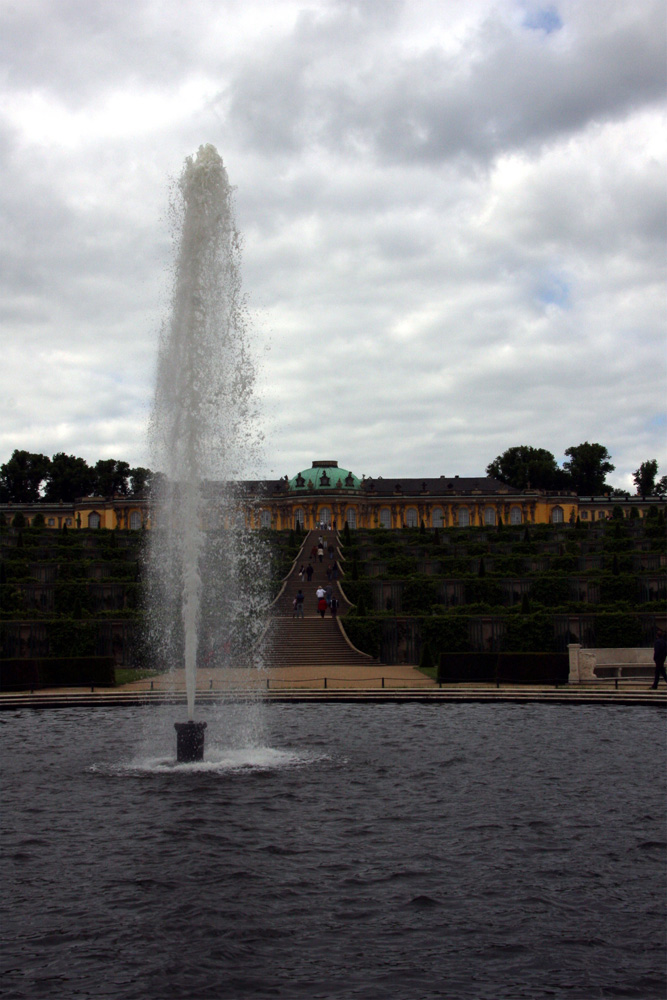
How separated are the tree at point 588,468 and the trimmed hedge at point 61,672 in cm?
9919

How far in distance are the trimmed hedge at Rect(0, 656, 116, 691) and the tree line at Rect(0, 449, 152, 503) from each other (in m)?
83.9

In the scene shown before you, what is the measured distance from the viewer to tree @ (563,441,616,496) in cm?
12225

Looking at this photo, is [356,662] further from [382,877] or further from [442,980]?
[442,980]

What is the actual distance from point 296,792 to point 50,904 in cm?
510

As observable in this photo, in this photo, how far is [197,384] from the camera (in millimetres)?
19656

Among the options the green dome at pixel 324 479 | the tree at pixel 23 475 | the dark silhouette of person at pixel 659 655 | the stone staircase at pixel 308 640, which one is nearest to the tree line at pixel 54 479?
the tree at pixel 23 475

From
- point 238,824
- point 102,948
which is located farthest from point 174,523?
point 102,948

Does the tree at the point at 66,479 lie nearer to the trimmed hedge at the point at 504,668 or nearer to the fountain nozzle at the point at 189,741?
the trimmed hedge at the point at 504,668

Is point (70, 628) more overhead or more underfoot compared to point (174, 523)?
more underfoot

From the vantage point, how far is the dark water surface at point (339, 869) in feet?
30.5

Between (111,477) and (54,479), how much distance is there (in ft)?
20.6

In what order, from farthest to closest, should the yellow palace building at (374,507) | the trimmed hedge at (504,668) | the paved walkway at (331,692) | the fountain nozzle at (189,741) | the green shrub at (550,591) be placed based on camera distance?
the yellow palace building at (374,507)
the green shrub at (550,591)
the trimmed hedge at (504,668)
the paved walkway at (331,692)
the fountain nozzle at (189,741)

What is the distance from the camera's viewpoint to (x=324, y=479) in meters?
108

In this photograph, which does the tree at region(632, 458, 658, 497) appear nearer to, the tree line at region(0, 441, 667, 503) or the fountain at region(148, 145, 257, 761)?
the tree line at region(0, 441, 667, 503)
